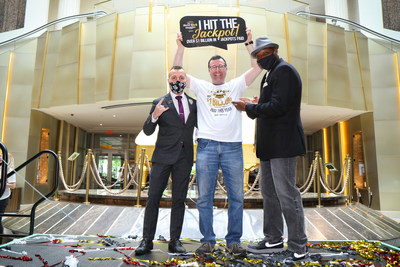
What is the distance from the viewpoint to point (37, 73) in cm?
1042

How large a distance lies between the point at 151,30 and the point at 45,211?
6.09 metres

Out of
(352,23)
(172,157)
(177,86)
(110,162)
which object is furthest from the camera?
(110,162)

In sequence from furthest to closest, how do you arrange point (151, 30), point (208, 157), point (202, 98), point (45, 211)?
point (151, 30) → point (45, 211) → point (202, 98) → point (208, 157)

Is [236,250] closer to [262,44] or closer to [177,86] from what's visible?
[177,86]

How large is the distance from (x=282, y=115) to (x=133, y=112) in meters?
9.87

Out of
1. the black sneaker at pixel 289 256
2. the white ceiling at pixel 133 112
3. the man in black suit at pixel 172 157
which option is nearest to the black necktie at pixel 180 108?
the man in black suit at pixel 172 157

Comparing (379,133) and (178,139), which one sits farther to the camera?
(379,133)

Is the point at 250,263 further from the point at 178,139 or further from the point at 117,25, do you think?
the point at 117,25

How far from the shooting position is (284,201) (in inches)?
92.2

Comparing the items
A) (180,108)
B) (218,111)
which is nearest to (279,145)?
(218,111)

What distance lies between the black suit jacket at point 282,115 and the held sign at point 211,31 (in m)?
0.70

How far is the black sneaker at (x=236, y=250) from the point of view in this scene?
7.67 feet

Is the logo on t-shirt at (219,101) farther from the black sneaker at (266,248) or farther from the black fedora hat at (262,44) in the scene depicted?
the black sneaker at (266,248)

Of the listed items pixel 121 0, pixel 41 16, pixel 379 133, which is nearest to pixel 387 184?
pixel 379 133
